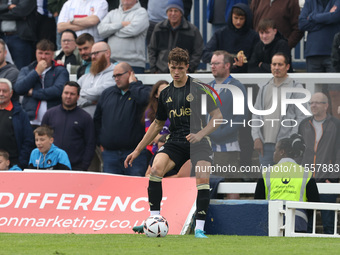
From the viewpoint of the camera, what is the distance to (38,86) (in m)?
13.3

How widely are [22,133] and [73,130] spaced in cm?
89

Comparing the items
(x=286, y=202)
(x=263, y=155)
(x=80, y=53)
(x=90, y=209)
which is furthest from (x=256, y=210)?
(x=80, y=53)

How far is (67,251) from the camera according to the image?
7344mm

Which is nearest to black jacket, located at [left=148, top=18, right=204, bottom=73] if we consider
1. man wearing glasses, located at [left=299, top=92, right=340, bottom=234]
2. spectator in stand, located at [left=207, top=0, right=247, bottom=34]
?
spectator in stand, located at [left=207, top=0, right=247, bottom=34]

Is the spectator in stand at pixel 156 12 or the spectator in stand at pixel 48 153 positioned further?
the spectator in stand at pixel 156 12

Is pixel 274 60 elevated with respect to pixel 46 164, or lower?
elevated

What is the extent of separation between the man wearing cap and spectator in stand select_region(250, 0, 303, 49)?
1238mm

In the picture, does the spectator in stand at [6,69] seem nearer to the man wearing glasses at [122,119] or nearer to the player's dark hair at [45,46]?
the player's dark hair at [45,46]

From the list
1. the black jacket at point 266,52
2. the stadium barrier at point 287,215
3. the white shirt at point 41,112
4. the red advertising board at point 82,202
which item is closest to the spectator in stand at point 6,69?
A: the white shirt at point 41,112

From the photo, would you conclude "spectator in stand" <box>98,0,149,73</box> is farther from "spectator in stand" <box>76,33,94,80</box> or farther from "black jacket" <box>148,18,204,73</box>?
"spectator in stand" <box>76,33,94,80</box>

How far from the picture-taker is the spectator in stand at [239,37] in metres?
13.0

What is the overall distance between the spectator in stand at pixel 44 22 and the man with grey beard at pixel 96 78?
2518mm

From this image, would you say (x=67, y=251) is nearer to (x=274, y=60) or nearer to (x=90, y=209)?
(x=90, y=209)

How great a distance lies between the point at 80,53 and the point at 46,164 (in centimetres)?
252
